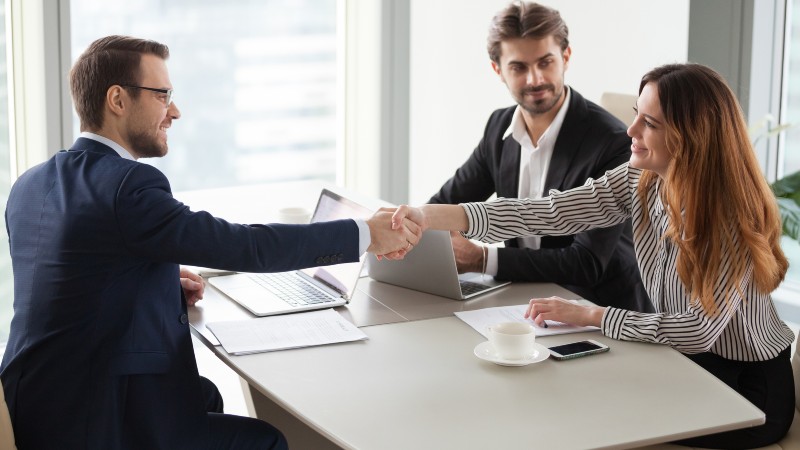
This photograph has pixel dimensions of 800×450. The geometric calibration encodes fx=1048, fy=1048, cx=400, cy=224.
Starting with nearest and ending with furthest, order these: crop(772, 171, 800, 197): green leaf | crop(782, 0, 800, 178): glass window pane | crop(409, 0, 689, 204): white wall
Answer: crop(772, 171, 800, 197): green leaf → crop(782, 0, 800, 178): glass window pane → crop(409, 0, 689, 204): white wall

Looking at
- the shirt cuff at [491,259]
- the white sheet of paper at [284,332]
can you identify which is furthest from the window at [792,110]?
the white sheet of paper at [284,332]

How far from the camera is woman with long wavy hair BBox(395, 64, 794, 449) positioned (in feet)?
7.06

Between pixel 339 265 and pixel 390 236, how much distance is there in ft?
0.74

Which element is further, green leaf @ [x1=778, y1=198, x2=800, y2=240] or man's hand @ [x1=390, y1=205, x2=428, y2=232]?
green leaf @ [x1=778, y1=198, x2=800, y2=240]

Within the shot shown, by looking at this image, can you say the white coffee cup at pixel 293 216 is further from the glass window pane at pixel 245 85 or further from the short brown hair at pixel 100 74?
the glass window pane at pixel 245 85

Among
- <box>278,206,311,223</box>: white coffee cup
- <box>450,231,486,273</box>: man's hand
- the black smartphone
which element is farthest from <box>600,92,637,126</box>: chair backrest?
the black smartphone

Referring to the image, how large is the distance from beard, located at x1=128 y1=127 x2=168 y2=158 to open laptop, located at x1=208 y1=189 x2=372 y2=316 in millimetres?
452

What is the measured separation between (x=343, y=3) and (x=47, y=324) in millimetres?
3304

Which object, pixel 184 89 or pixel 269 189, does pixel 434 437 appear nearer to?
pixel 269 189

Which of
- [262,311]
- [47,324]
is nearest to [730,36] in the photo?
[262,311]

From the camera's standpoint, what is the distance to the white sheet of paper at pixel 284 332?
7.19ft

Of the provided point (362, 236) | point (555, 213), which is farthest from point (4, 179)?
point (555, 213)

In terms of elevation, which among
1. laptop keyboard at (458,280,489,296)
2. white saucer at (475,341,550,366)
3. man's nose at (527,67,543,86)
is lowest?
white saucer at (475,341,550,366)

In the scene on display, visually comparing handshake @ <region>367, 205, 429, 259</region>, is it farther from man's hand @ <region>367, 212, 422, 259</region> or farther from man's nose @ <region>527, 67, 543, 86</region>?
man's nose @ <region>527, 67, 543, 86</region>
